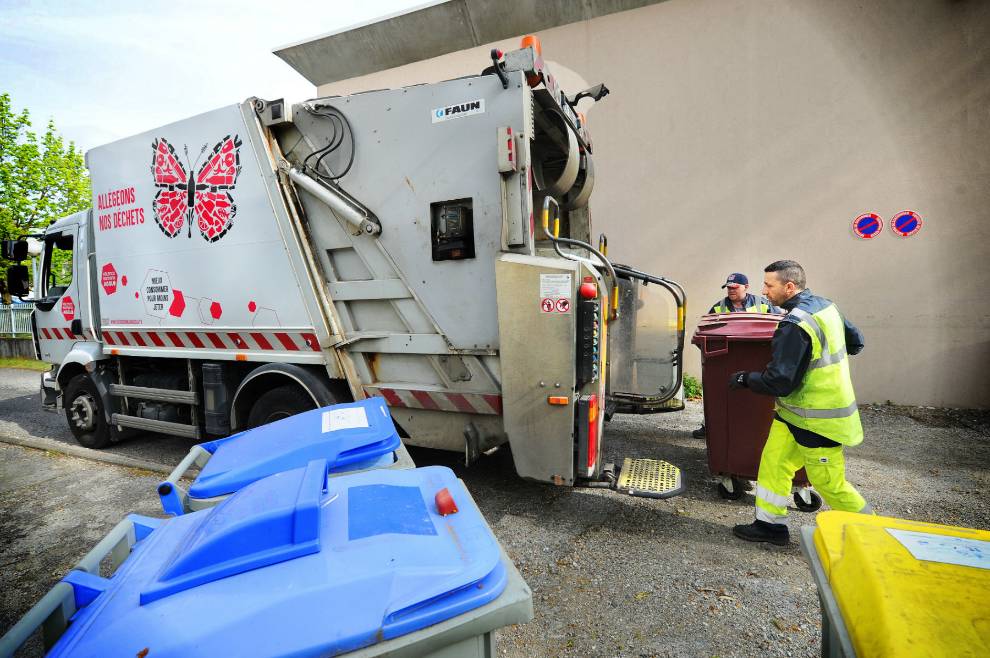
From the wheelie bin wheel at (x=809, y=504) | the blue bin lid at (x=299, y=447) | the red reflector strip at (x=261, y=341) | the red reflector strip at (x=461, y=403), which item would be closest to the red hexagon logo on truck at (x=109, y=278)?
the red reflector strip at (x=261, y=341)

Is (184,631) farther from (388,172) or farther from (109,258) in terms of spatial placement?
(109,258)

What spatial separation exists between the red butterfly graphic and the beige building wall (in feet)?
15.5

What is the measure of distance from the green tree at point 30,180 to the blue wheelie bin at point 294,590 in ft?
59.6

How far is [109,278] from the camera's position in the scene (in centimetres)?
411

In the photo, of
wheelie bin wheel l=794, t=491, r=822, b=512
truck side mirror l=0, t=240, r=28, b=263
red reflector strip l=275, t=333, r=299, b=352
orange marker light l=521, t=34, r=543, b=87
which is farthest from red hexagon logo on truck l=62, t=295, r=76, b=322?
wheelie bin wheel l=794, t=491, r=822, b=512

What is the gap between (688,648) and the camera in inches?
72.9

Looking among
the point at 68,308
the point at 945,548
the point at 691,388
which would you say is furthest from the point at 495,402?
the point at 68,308

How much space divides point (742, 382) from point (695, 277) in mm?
3880

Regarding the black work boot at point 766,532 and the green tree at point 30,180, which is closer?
the black work boot at point 766,532

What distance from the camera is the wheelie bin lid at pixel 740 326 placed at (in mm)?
2986

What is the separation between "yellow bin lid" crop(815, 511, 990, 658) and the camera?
0.72 metres

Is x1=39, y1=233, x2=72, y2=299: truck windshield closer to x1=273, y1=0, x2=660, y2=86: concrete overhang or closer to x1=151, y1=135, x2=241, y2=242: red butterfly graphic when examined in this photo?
x1=151, y1=135, x2=241, y2=242: red butterfly graphic

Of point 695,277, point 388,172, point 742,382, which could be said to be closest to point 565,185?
point 388,172

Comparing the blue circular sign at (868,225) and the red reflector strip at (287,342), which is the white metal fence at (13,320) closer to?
the red reflector strip at (287,342)
